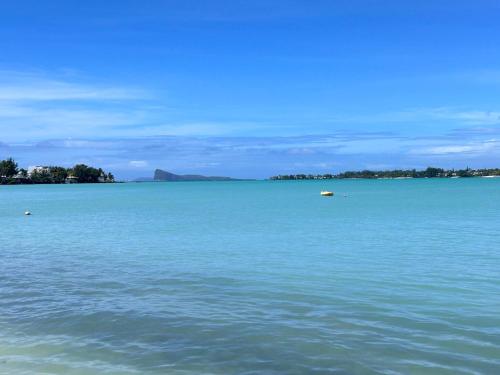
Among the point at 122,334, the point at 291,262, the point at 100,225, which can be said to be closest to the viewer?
the point at 122,334

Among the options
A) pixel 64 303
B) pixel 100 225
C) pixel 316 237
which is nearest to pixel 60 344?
pixel 64 303

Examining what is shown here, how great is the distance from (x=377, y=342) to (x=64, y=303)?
860 cm

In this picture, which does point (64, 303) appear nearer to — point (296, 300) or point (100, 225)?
point (296, 300)

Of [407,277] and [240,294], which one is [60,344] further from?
[407,277]

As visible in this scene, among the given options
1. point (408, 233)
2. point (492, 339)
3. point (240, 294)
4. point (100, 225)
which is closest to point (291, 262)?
point (240, 294)

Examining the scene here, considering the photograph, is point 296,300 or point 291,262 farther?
point 291,262

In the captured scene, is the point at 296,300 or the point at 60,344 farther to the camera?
the point at 296,300

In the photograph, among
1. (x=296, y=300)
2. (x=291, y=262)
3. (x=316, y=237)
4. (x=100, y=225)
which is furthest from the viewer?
(x=100, y=225)

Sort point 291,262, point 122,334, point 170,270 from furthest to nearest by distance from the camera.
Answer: point 291,262
point 170,270
point 122,334

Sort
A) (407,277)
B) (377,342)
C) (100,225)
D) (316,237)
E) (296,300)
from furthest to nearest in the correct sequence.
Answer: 1. (100,225)
2. (316,237)
3. (407,277)
4. (296,300)
5. (377,342)

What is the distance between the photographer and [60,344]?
37.1 feet

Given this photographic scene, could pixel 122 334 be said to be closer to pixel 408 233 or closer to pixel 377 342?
pixel 377 342

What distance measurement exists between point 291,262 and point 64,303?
31.9 feet

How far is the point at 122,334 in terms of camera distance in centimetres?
1192
